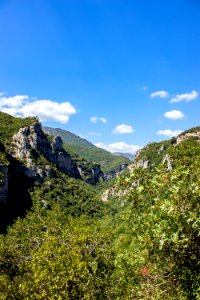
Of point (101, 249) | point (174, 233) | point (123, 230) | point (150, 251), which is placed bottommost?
point (123, 230)

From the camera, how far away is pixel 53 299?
26641 mm

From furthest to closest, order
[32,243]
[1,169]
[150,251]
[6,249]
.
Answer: [1,169], [6,249], [32,243], [150,251]

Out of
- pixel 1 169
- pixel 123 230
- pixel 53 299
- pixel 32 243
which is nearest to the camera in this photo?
pixel 53 299

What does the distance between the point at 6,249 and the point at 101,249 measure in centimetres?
2002

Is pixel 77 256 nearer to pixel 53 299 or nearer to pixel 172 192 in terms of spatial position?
pixel 53 299

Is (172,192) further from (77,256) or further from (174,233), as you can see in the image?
(77,256)

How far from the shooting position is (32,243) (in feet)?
147

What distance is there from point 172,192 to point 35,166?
187388mm

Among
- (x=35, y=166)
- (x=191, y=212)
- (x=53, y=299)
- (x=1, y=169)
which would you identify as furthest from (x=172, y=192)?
(x=35, y=166)

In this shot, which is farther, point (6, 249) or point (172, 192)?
point (6, 249)

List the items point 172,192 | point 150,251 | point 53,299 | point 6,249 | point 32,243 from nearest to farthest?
point 172,192 → point 150,251 → point 53,299 → point 32,243 → point 6,249

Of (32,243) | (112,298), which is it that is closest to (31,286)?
(112,298)

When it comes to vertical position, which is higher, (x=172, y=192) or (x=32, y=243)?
(x=172, y=192)

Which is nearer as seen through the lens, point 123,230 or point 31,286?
point 31,286
